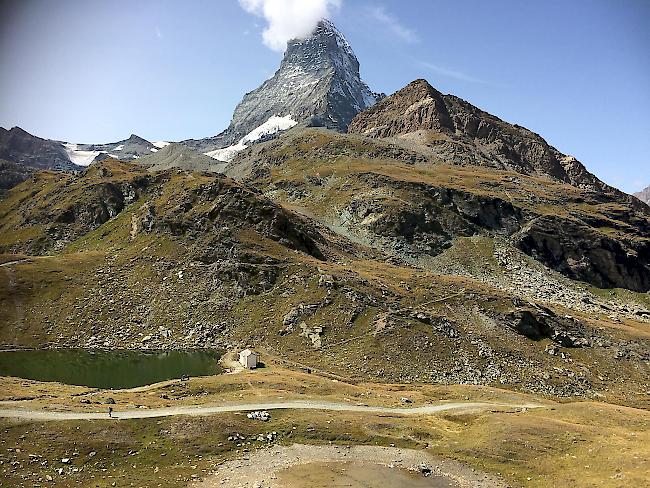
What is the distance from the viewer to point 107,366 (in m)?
89.7

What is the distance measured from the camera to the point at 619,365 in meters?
104

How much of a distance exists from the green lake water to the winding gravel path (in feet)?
87.6

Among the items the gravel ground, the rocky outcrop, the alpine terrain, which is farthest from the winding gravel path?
the rocky outcrop

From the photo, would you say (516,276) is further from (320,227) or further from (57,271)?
(57,271)

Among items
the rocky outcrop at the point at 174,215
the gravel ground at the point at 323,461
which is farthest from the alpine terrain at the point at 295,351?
the rocky outcrop at the point at 174,215

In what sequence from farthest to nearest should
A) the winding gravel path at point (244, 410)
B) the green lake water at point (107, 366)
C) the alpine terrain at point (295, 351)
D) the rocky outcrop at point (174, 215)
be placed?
1. the rocky outcrop at point (174, 215)
2. the green lake water at point (107, 366)
3. the winding gravel path at point (244, 410)
4. the alpine terrain at point (295, 351)

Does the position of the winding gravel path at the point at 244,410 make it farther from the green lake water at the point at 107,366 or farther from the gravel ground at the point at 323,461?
the green lake water at the point at 107,366

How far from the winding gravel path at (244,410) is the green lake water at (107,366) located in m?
26.7

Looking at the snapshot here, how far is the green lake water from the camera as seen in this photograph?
3201 inches

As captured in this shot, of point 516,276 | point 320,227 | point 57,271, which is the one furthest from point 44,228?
point 516,276

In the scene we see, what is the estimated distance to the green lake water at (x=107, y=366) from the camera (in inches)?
3201

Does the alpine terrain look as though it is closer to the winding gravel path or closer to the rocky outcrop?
the winding gravel path

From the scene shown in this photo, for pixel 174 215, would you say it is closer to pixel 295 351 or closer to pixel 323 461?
pixel 295 351

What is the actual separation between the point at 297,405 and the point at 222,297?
198 feet
